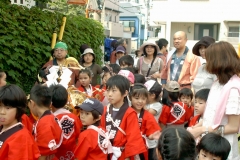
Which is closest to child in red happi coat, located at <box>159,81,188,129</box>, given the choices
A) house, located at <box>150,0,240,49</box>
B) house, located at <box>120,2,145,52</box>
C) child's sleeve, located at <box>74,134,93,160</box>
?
child's sleeve, located at <box>74,134,93,160</box>

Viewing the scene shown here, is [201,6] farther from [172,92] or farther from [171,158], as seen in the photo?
[171,158]

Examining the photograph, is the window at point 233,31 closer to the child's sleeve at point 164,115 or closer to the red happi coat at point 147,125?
→ the child's sleeve at point 164,115

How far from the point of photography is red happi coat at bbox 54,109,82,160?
4.48 m

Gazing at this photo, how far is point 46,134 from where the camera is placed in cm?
392

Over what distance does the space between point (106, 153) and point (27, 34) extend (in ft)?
11.6

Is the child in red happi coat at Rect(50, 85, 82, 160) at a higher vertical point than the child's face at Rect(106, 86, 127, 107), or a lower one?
lower

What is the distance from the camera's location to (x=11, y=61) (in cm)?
613

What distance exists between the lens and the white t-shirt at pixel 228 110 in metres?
3.24

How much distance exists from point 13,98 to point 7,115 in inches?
6.7

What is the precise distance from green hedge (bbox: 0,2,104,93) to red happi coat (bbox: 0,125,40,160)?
114 inches

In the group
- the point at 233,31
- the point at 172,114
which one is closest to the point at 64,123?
the point at 172,114

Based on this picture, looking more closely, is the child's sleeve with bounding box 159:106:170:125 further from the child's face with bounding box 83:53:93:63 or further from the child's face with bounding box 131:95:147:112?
the child's face with bounding box 83:53:93:63

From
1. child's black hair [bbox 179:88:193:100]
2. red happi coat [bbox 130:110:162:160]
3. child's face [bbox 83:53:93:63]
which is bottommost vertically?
red happi coat [bbox 130:110:162:160]

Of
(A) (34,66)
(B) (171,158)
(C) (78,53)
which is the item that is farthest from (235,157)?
(C) (78,53)
